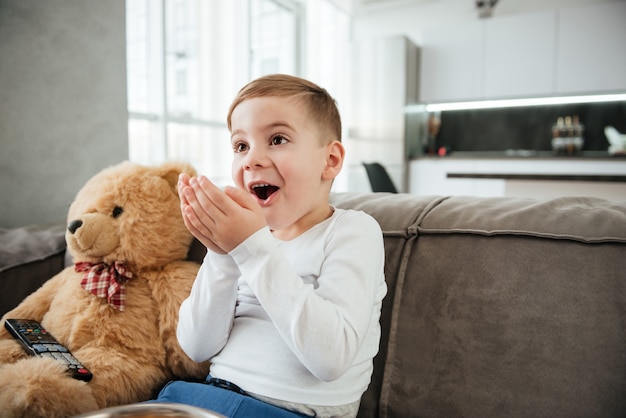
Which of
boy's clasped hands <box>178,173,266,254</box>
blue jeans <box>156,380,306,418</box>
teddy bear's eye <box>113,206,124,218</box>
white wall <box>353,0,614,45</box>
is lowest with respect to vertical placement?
blue jeans <box>156,380,306,418</box>

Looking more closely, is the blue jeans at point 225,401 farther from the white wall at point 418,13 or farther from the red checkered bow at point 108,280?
the white wall at point 418,13

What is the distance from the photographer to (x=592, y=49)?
3990 mm

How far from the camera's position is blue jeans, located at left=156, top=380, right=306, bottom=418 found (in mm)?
723

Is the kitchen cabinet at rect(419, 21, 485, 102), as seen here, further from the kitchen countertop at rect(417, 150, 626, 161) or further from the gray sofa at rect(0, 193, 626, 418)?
the gray sofa at rect(0, 193, 626, 418)

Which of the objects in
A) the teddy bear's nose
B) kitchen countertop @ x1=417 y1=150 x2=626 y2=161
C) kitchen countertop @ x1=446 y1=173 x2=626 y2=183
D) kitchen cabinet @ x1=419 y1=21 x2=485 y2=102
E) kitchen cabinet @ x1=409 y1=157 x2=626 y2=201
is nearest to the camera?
the teddy bear's nose

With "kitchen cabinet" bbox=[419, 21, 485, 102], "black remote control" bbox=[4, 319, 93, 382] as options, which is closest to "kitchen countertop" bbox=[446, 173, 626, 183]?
"kitchen cabinet" bbox=[419, 21, 485, 102]

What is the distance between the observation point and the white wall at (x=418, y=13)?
456cm

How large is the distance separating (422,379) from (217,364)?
42cm

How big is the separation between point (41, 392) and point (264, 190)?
1.63 feet

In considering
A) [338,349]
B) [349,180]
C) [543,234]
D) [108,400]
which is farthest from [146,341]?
[349,180]

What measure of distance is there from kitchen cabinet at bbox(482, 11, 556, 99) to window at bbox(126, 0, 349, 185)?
6.12 feet

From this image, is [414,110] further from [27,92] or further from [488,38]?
[27,92]

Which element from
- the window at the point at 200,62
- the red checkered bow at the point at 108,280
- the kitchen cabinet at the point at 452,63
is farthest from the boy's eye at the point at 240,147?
the kitchen cabinet at the point at 452,63

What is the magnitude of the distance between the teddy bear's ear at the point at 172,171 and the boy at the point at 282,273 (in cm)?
35
